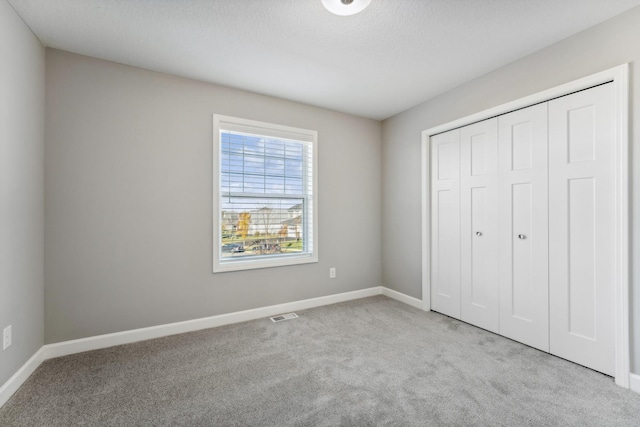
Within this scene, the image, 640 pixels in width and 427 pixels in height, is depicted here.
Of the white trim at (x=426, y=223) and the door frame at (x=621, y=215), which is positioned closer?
the door frame at (x=621, y=215)

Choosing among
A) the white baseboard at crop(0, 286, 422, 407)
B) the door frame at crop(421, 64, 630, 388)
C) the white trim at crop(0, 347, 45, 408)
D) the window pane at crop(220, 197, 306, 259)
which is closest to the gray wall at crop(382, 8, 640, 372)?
the door frame at crop(421, 64, 630, 388)

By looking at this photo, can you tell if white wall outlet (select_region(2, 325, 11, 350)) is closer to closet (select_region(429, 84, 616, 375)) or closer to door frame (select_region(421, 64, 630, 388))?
closet (select_region(429, 84, 616, 375))

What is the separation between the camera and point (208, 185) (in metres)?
2.96

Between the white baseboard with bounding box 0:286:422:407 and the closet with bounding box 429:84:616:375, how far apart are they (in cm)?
92

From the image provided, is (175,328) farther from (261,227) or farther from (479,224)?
(479,224)

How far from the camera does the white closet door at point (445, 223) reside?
10.3 ft

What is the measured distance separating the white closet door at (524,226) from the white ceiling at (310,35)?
0.62m

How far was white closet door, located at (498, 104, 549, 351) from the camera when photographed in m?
2.41

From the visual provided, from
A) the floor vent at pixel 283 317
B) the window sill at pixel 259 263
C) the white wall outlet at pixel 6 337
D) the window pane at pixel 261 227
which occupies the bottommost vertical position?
the floor vent at pixel 283 317

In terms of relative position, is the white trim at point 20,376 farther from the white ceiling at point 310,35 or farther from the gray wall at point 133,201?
the white ceiling at point 310,35

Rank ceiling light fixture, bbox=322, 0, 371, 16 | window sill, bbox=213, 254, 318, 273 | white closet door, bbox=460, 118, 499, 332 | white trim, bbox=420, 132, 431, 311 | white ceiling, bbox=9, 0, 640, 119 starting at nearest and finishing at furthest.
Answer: ceiling light fixture, bbox=322, 0, 371, 16 < white ceiling, bbox=9, 0, 640, 119 < white closet door, bbox=460, 118, 499, 332 < window sill, bbox=213, 254, 318, 273 < white trim, bbox=420, 132, 431, 311

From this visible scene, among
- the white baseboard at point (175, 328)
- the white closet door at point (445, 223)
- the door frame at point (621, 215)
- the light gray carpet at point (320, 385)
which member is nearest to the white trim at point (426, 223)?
the white closet door at point (445, 223)

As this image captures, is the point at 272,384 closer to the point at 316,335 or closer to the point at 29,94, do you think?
the point at 316,335

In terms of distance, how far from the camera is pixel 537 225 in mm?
2449
